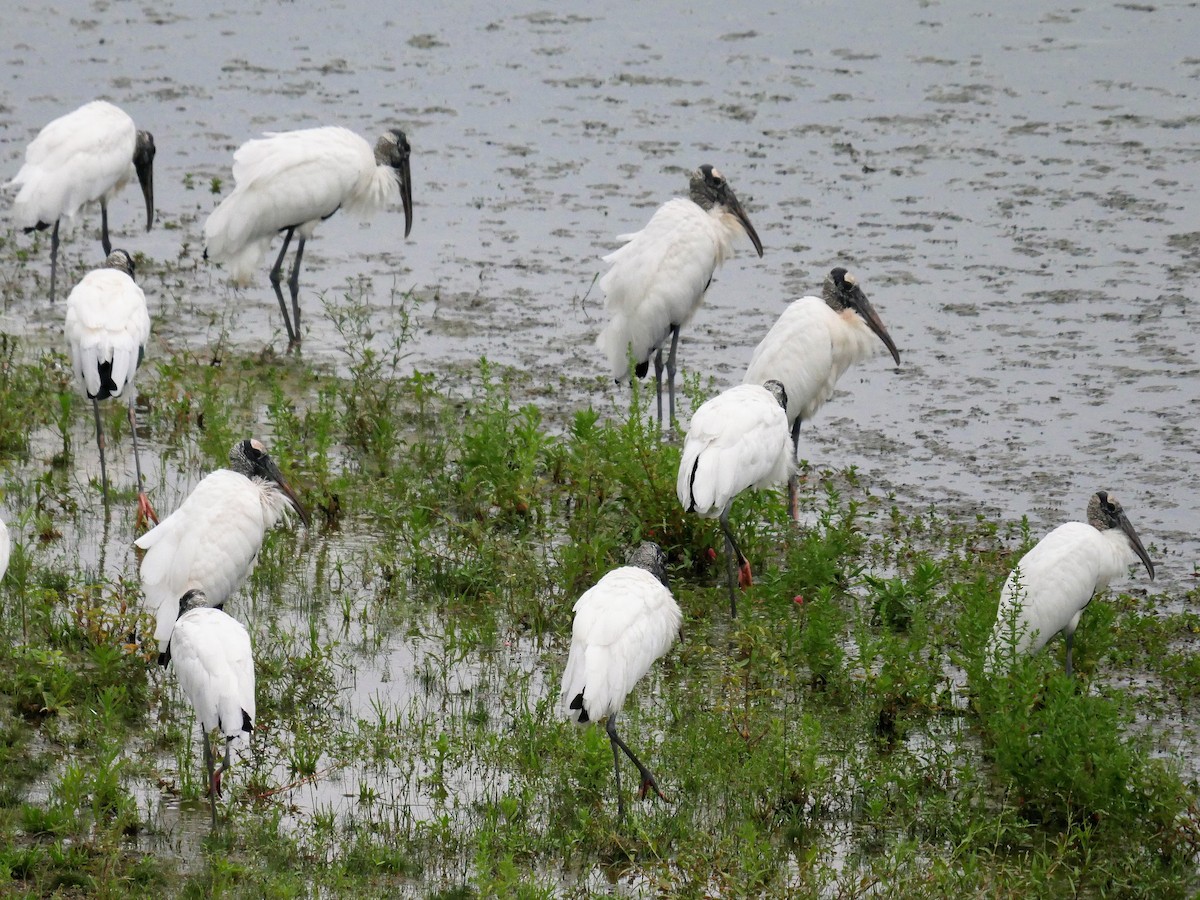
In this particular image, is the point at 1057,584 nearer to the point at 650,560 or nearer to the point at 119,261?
the point at 650,560

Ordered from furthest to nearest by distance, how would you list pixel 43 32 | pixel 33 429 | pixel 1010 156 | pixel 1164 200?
pixel 43 32, pixel 1010 156, pixel 1164 200, pixel 33 429

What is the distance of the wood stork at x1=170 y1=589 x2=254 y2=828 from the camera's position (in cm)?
588

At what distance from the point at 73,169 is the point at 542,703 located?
672 cm

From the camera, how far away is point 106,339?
27.9ft

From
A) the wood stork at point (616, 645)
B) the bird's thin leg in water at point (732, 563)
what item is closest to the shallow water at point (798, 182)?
the bird's thin leg in water at point (732, 563)

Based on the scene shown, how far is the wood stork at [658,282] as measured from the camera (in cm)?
1013

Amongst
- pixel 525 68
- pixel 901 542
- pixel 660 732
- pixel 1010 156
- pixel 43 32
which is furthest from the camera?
pixel 43 32

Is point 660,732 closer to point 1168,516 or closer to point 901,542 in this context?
point 901,542

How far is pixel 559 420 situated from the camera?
10.2 metres

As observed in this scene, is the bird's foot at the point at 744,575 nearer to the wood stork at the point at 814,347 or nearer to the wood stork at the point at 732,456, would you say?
the wood stork at the point at 732,456

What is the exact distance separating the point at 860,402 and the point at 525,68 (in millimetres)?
8142

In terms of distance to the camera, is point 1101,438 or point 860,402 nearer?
point 1101,438

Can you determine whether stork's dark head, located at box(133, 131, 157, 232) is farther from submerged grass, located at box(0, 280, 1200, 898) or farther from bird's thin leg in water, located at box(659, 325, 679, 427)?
bird's thin leg in water, located at box(659, 325, 679, 427)

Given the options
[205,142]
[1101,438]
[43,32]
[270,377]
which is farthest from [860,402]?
[43,32]
